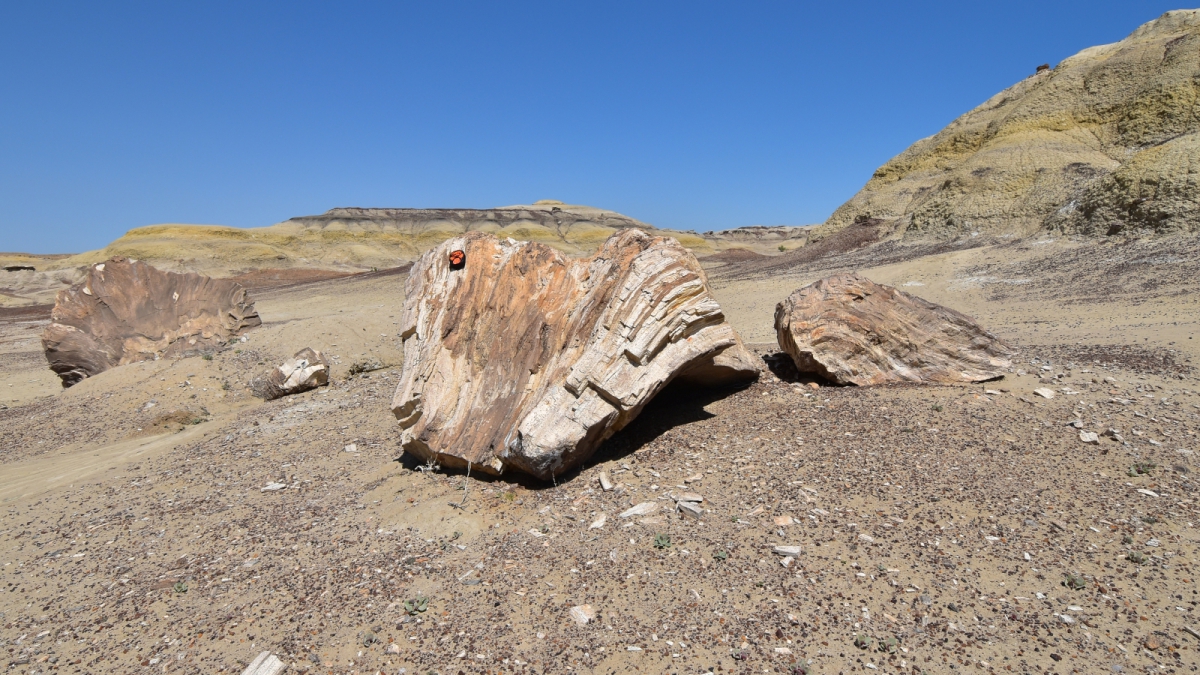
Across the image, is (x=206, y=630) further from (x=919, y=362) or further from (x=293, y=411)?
(x=919, y=362)

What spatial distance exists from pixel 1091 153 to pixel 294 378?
2854cm

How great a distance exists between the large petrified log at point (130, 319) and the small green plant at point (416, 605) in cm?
1164

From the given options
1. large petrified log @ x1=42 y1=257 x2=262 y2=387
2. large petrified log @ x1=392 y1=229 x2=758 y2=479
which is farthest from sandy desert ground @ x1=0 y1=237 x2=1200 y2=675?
large petrified log @ x1=42 y1=257 x2=262 y2=387

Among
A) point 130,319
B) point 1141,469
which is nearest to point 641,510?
point 1141,469

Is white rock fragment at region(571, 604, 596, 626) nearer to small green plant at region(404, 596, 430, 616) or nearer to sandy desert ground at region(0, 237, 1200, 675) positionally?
sandy desert ground at region(0, 237, 1200, 675)

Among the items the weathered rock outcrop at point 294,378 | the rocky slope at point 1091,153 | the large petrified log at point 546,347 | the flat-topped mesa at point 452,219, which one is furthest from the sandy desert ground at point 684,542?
the flat-topped mesa at point 452,219

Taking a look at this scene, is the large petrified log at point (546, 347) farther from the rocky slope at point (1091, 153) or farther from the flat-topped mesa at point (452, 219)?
the flat-topped mesa at point (452, 219)

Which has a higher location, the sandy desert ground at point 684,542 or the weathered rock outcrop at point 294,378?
the weathered rock outcrop at point 294,378

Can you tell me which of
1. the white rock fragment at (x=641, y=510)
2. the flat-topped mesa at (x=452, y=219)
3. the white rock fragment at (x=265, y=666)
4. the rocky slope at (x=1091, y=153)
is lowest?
the white rock fragment at (x=265, y=666)

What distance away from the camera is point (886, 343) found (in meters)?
7.34

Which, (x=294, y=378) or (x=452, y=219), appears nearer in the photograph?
(x=294, y=378)

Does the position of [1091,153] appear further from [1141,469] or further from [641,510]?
[641,510]

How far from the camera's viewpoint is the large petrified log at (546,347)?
5387 millimetres

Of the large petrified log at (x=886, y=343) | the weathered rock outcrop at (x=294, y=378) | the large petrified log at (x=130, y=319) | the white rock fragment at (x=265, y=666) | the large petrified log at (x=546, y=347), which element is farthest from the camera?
the large petrified log at (x=130, y=319)
